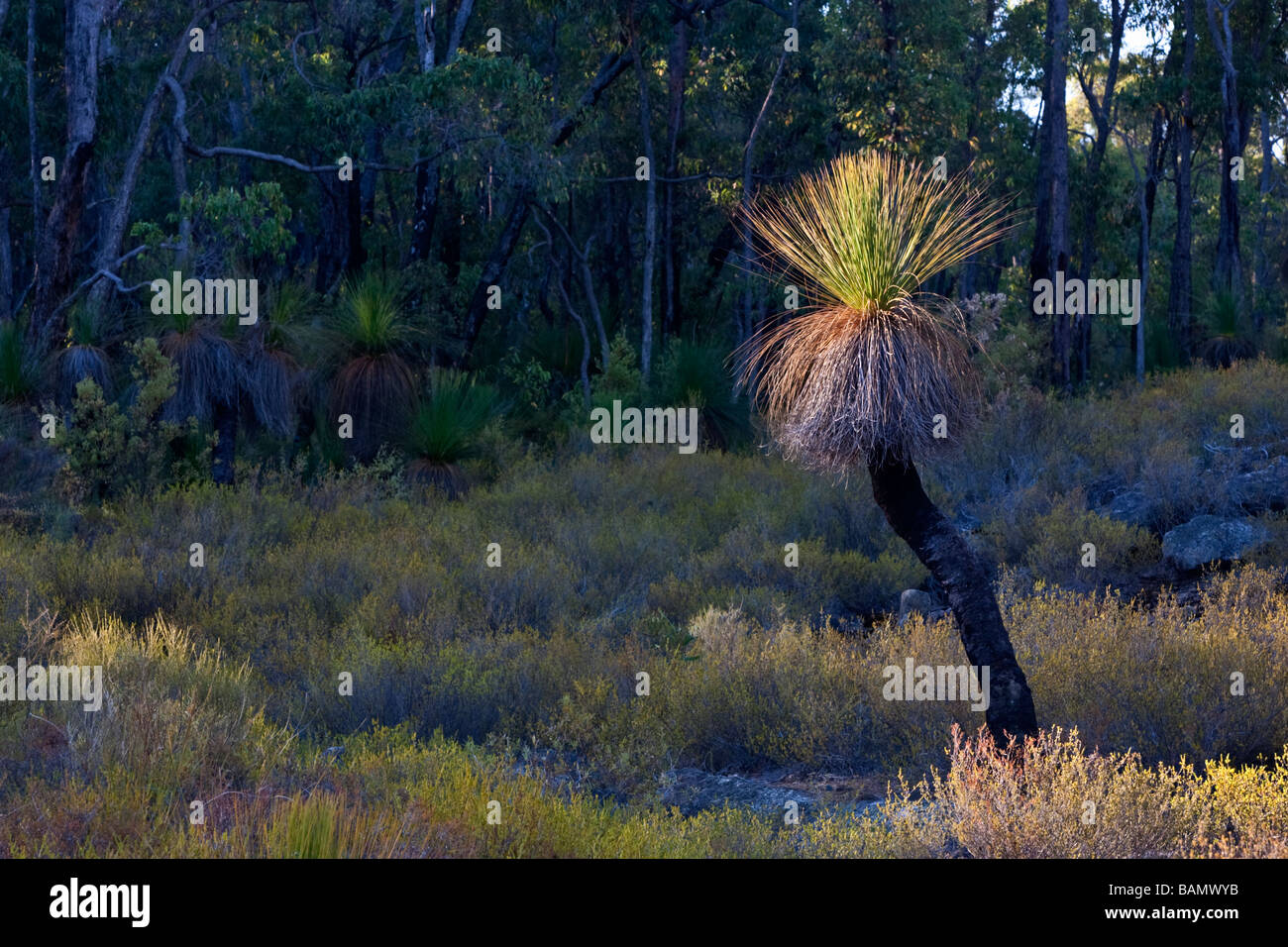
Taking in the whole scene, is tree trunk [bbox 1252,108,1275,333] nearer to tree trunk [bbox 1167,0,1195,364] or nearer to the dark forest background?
the dark forest background

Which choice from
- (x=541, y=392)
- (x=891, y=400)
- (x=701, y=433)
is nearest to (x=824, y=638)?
(x=891, y=400)

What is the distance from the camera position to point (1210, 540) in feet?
35.2

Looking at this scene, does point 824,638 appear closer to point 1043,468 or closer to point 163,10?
point 1043,468

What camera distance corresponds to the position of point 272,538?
11297 mm

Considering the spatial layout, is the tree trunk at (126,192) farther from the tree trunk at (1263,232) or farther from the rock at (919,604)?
the tree trunk at (1263,232)

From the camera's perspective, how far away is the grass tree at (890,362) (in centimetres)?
555

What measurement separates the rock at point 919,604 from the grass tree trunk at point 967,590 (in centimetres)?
376

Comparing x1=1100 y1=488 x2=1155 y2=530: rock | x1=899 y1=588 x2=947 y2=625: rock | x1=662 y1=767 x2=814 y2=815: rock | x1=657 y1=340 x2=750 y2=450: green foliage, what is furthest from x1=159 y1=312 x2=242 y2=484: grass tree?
x1=1100 y1=488 x2=1155 y2=530: rock

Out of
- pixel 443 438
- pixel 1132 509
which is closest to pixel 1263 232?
pixel 1132 509

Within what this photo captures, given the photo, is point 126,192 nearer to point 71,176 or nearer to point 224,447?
point 71,176

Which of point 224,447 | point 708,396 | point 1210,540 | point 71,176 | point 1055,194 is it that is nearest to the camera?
point 1210,540

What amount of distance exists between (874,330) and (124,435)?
9063 millimetres

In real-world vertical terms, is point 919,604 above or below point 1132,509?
below

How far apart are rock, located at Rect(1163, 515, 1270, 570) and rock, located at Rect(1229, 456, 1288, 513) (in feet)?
2.65
